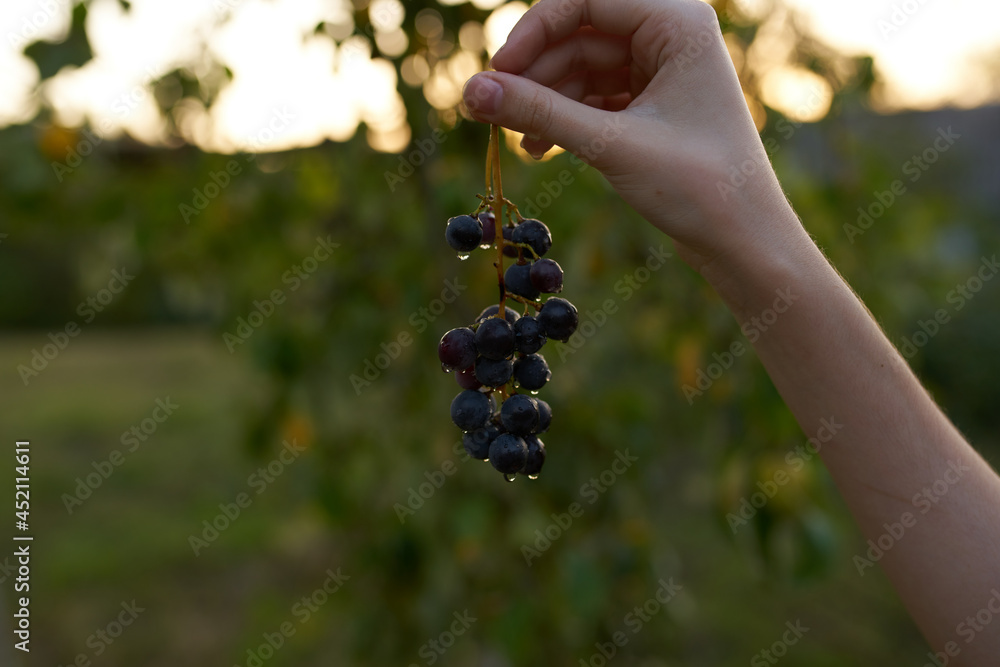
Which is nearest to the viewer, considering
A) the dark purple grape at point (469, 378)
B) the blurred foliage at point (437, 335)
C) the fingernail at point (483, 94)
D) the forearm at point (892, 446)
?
the fingernail at point (483, 94)

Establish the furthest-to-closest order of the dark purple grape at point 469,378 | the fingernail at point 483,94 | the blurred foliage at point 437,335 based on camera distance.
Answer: the blurred foliage at point 437,335 < the dark purple grape at point 469,378 < the fingernail at point 483,94

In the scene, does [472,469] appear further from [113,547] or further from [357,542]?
[113,547]

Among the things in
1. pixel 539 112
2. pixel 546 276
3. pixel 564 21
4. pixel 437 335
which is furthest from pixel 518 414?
pixel 437 335

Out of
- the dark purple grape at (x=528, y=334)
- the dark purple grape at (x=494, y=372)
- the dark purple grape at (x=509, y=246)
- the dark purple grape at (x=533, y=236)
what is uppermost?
the dark purple grape at (x=533, y=236)

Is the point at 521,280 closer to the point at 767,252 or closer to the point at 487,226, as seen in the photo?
the point at 487,226

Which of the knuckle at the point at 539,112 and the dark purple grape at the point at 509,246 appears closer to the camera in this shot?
the knuckle at the point at 539,112

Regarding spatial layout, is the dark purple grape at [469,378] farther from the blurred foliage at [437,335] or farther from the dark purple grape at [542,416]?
the blurred foliage at [437,335]

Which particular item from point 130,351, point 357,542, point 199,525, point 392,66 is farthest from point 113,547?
point 130,351

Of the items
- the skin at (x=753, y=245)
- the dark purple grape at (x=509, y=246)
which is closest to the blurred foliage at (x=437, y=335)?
the skin at (x=753, y=245)
